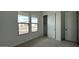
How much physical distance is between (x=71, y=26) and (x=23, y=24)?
110 centimetres

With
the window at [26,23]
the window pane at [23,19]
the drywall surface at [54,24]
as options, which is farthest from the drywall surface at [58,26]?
the window pane at [23,19]

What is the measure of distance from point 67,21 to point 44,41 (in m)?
0.70

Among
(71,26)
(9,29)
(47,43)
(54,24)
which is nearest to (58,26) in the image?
(54,24)

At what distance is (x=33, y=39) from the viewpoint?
78.0 inches

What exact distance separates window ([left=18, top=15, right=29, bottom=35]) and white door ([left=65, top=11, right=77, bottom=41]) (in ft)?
2.97

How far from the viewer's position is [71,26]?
1.95m

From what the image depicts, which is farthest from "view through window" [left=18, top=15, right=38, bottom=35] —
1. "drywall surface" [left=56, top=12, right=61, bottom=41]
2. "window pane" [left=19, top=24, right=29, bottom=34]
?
"drywall surface" [left=56, top=12, right=61, bottom=41]

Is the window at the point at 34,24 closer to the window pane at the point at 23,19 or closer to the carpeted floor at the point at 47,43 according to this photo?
the window pane at the point at 23,19

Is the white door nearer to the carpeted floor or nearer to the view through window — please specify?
the carpeted floor

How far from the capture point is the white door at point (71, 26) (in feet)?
6.23
